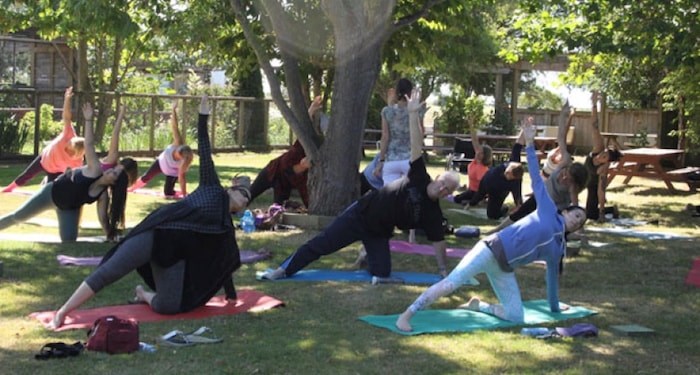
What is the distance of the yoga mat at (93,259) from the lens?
27.8 feet

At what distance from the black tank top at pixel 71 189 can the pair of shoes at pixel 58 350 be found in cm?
409

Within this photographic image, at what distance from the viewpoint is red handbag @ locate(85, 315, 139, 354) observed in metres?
5.50

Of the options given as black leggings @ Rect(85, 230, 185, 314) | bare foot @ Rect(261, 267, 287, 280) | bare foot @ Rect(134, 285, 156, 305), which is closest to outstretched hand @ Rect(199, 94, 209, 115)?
black leggings @ Rect(85, 230, 185, 314)

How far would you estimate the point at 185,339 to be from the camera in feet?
19.1

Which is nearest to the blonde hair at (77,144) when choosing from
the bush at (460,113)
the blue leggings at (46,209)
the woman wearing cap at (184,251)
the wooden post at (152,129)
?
the blue leggings at (46,209)

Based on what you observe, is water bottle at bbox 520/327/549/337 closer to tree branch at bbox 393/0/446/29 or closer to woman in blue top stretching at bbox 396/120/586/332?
woman in blue top stretching at bbox 396/120/586/332

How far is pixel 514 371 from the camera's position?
543 centimetres

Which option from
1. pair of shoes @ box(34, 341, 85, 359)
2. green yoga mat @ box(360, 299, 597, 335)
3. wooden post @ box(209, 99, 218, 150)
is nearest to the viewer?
pair of shoes @ box(34, 341, 85, 359)

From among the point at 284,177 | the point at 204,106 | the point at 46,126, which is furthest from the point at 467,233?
A: the point at 46,126

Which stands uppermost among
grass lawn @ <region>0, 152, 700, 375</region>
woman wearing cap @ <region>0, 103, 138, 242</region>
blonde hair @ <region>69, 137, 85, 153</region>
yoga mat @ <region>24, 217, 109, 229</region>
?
blonde hair @ <region>69, 137, 85, 153</region>

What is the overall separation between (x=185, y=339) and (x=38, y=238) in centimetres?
481

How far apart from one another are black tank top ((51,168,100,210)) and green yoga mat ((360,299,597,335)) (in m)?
3.96

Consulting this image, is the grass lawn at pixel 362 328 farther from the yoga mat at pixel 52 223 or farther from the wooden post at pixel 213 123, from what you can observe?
the wooden post at pixel 213 123

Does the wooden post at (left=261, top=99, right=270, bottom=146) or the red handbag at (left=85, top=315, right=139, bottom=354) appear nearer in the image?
the red handbag at (left=85, top=315, right=139, bottom=354)
